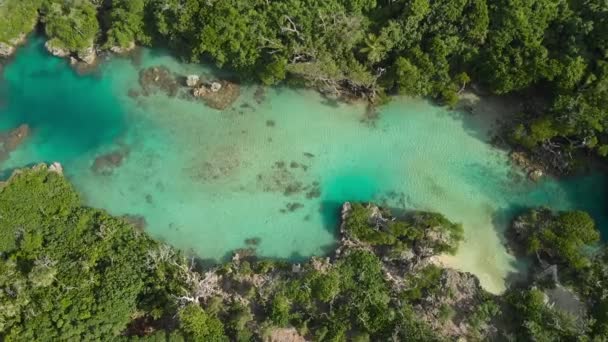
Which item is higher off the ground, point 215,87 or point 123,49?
point 123,49

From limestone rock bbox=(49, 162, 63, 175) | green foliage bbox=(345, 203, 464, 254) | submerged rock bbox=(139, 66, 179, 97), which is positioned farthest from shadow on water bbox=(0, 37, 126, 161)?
green foliage bbox=(345, 203, 464, 254)

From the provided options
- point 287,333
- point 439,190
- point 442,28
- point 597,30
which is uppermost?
point 597,30

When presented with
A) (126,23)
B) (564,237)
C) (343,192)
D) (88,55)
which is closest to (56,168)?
(88,55)

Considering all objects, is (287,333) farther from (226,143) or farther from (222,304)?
(226,143)

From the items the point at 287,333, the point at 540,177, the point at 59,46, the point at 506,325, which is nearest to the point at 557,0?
the point at 540,177

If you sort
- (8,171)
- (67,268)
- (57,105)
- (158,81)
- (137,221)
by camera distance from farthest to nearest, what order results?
(158,81)
(57,105)
(8,171)
(137,221)
(67,268)

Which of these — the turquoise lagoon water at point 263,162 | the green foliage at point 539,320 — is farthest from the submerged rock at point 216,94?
the green foliage at point 539,320

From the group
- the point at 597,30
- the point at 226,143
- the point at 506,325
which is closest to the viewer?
the point at 506,325

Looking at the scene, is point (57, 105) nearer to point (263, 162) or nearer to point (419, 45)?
point (263, 162)
